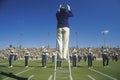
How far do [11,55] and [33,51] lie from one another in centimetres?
4033

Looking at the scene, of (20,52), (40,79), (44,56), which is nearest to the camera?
(40,79)

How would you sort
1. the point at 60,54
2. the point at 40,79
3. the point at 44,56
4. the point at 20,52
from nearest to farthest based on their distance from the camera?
1. the point at 60,54
2. the point at 40,79
3. the point at 44,56
4. the point at 20,52

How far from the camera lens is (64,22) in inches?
350

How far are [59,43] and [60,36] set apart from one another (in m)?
0.21

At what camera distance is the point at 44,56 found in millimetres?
20328

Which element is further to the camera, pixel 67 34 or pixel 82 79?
pixel 82 79

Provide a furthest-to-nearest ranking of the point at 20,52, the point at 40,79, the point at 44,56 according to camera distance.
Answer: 1. the point at 20,52
2. the point at 44,56
3. the point at 40,79

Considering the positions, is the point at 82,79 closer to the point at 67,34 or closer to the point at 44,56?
the point at 67,34

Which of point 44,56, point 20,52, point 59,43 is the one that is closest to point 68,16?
point 59,43

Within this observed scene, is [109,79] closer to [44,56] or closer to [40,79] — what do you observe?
[40,79]

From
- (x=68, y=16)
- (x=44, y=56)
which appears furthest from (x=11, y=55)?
(x=68, y=16)

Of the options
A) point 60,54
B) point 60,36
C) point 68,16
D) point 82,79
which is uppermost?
point 68,16

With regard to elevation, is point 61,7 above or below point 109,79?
above

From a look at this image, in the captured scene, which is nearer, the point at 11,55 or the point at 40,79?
the point at 40,79
